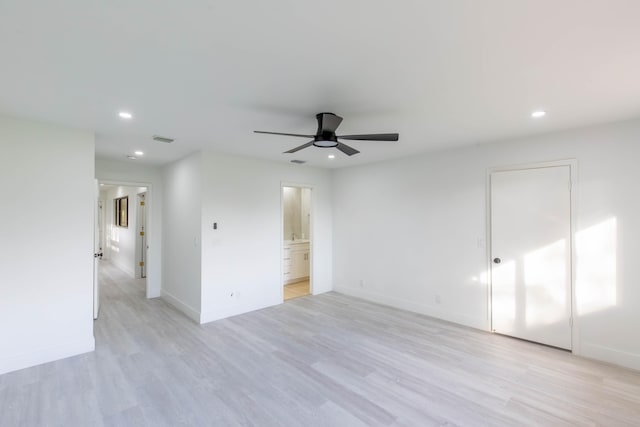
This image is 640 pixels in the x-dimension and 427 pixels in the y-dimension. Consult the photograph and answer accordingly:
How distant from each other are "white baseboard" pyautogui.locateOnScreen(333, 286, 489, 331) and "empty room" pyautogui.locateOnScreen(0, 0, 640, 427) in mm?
37

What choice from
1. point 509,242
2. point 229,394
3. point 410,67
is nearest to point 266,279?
point 229,394

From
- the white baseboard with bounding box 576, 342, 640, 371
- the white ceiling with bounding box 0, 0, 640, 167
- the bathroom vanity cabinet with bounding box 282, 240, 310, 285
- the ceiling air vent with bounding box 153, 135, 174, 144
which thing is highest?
the white ceiling with bounding box 0, 0, 640, 167

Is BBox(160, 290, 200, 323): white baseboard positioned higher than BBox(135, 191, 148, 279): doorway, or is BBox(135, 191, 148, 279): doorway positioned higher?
BBox(135, 191, 148, 279): doorway

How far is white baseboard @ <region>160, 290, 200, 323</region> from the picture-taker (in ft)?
14.3

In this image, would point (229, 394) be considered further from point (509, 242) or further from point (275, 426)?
point (509, 242)

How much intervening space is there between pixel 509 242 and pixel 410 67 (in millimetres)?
2905

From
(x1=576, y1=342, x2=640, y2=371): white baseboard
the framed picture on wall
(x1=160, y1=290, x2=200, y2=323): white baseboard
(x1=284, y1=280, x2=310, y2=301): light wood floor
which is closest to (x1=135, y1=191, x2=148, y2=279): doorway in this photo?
the framed picture on wall

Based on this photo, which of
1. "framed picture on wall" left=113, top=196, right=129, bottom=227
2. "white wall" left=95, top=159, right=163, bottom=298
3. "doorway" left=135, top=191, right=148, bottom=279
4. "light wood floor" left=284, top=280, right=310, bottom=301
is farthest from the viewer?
"framed picture on wall" left=113, top=196, right=129, bottom=227

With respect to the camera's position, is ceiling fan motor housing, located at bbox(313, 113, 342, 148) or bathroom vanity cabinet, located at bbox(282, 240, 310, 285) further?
bathroom vanity cabinet, located at bbox(282, 240, 310, 285)

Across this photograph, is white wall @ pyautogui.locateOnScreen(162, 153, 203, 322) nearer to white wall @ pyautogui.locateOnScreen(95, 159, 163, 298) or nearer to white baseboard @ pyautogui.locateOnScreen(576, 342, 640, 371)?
white wall @ pyautogui.locateOnScreen(95, 159, 163, 298)

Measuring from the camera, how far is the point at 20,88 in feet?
7.38

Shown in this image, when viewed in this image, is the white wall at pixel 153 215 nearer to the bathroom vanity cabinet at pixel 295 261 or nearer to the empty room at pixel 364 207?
the empty room at pixel 364 207

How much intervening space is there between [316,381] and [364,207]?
10.9ft

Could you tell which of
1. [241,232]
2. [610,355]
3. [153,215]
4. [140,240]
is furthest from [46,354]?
[610,355]
